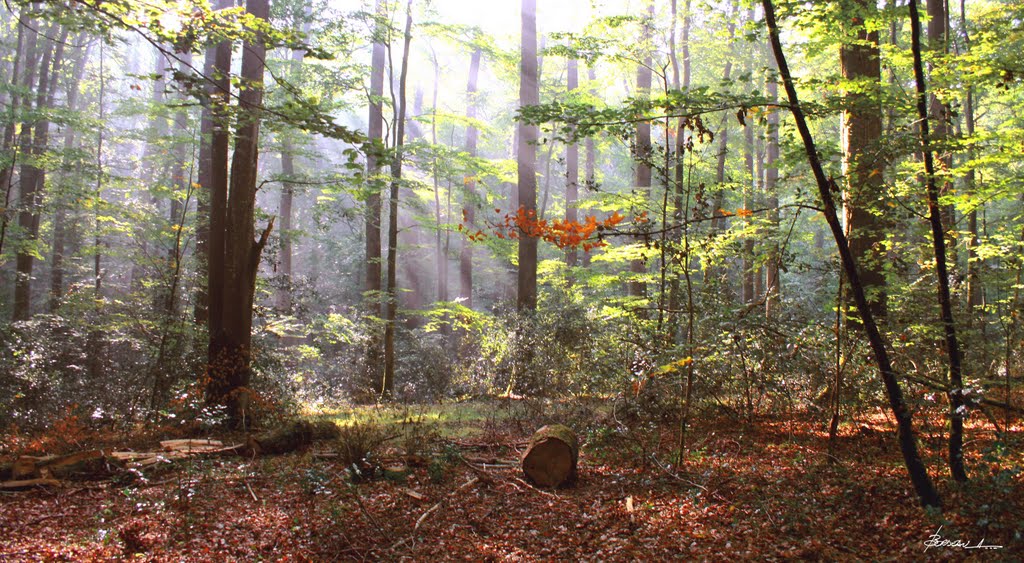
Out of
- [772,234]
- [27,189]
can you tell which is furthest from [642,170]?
[27,189]

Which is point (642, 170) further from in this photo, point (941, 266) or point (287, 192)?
point (941, 266)

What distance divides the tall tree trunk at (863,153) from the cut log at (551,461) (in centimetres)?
328

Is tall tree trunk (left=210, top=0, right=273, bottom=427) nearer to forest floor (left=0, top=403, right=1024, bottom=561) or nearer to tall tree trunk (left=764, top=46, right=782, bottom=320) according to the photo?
forest floor (left=0, top=403, right=1024, bottom=561)

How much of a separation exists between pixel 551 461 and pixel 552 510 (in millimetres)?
636

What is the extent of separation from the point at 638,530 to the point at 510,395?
24.0ft

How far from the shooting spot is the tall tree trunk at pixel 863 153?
169 inches

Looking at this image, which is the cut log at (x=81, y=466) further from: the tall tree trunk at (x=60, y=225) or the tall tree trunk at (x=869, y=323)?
the tall tree trunk at (x=60, y=225)

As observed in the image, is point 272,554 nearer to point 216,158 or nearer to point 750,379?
point 750,379

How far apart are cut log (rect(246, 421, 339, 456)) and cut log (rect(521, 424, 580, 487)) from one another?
2.92m

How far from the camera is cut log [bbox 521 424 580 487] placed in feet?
17.9

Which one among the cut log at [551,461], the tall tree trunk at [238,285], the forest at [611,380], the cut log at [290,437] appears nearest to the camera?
the forest at [611,380]

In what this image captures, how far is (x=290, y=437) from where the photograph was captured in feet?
22.2
